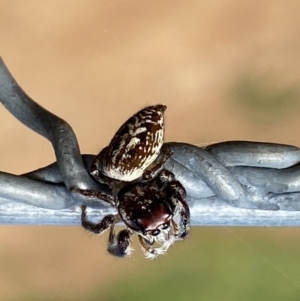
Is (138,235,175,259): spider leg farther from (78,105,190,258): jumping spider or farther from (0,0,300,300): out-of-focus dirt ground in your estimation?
(0,0,300,300): out-of-focus dirt ground

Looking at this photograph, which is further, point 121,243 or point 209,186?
point 121,243

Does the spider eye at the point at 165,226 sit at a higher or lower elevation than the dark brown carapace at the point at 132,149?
lower

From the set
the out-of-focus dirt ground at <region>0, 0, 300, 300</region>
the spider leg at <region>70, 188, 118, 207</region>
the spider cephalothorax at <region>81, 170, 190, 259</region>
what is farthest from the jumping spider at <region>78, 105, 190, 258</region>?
the out-of-focus dirt ground at <region>0, 0, 300, 300</region>

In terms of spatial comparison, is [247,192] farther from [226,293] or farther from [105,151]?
[226,293]

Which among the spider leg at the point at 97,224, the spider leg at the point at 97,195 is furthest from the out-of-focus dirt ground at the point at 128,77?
the spider leg at the point at 97,195

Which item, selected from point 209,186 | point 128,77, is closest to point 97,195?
point 209,186

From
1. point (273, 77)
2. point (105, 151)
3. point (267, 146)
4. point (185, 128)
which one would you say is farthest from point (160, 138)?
point (273, 77)

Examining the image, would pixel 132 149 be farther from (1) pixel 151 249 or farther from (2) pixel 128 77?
(2) pixel 128 77

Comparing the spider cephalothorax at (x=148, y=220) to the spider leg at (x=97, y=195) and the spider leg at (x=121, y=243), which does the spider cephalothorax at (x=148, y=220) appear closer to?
the spider leg at (x=121, y=243)
